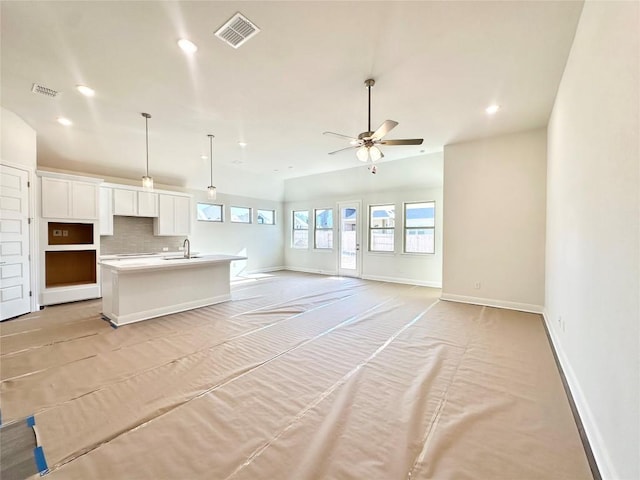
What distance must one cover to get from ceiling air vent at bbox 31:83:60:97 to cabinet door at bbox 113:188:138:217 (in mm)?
2599

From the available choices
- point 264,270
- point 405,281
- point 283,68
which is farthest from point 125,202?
point 405,281

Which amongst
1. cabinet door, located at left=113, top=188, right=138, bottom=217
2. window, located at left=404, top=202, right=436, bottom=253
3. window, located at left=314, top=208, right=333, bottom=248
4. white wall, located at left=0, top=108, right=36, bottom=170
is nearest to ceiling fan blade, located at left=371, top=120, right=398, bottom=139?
window, located at left=404, top=202, right=436, bottom=253

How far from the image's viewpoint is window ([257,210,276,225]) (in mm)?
9241

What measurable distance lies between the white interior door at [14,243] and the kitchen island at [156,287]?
48.6 inches

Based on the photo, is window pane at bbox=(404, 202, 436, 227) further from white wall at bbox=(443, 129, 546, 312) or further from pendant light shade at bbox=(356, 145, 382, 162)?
pendant light shade at bbox=(356, 145, 382, 162)

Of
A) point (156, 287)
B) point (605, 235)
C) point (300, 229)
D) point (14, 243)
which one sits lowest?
point (156, 287)

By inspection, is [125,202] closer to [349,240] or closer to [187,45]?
[187,45]

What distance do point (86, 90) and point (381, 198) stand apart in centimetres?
645

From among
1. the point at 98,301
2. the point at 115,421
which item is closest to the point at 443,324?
the point at 115,421

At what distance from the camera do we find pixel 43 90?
3.36 meters

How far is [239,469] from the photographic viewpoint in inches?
58.8

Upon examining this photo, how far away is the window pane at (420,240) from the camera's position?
273 inches

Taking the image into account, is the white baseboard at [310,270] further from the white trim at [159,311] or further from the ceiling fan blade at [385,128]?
the ceiling fan blade at [385,128]

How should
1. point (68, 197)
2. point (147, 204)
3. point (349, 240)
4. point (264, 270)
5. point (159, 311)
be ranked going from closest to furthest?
point (159, 311)
point (68, 197)
point (147, 204)
point (349, 240)
point (264, 270)
